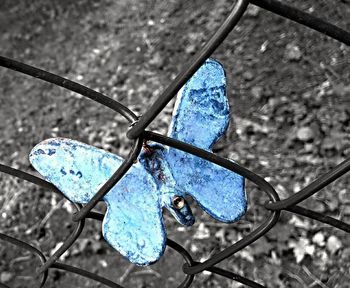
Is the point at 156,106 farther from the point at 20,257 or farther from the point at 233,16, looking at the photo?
the point at 20,257

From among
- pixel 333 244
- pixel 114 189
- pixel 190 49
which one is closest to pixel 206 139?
pixel 114 189

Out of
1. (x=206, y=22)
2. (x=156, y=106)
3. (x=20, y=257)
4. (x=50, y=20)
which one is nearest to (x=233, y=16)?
(x=156, y=106)

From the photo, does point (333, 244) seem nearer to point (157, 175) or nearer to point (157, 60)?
point (157, 175)

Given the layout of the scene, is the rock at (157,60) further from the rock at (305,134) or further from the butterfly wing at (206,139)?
the butterfly wing at (206,139)

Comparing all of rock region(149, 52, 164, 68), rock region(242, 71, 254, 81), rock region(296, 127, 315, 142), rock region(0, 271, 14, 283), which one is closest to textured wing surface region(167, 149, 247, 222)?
rock region(296, 127, 315, 142)

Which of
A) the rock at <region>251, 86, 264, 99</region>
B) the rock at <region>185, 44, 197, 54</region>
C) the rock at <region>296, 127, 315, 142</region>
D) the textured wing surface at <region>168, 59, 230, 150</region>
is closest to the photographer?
the textured wing surface at <region>168, 59, 230, 150</region>

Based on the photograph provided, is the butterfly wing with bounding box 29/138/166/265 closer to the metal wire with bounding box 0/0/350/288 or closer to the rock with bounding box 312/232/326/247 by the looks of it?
the metal wire with bounding box 0/0/350/288
